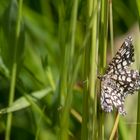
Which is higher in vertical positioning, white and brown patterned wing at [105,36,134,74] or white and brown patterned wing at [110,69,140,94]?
white and brown patterned wing at [105,36,134,74]

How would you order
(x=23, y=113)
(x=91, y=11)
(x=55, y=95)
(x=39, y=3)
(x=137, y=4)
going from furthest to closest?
(x=39, y=3) → (x=23, y=113) → (x=55, y=95) → (x=137, y=4) → (x=91, y=11)

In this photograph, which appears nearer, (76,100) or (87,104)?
(87,104)

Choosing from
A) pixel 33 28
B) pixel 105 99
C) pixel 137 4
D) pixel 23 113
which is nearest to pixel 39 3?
pixel 33 28

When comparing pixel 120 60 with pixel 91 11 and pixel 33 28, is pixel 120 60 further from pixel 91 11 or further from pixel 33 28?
pixel 33 28

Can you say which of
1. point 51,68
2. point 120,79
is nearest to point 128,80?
point 120,79

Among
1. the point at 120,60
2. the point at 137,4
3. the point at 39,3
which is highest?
the point at 39,3

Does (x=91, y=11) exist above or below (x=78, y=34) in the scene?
below

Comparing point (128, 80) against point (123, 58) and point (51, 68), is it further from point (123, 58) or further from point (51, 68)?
point (51, 68)
